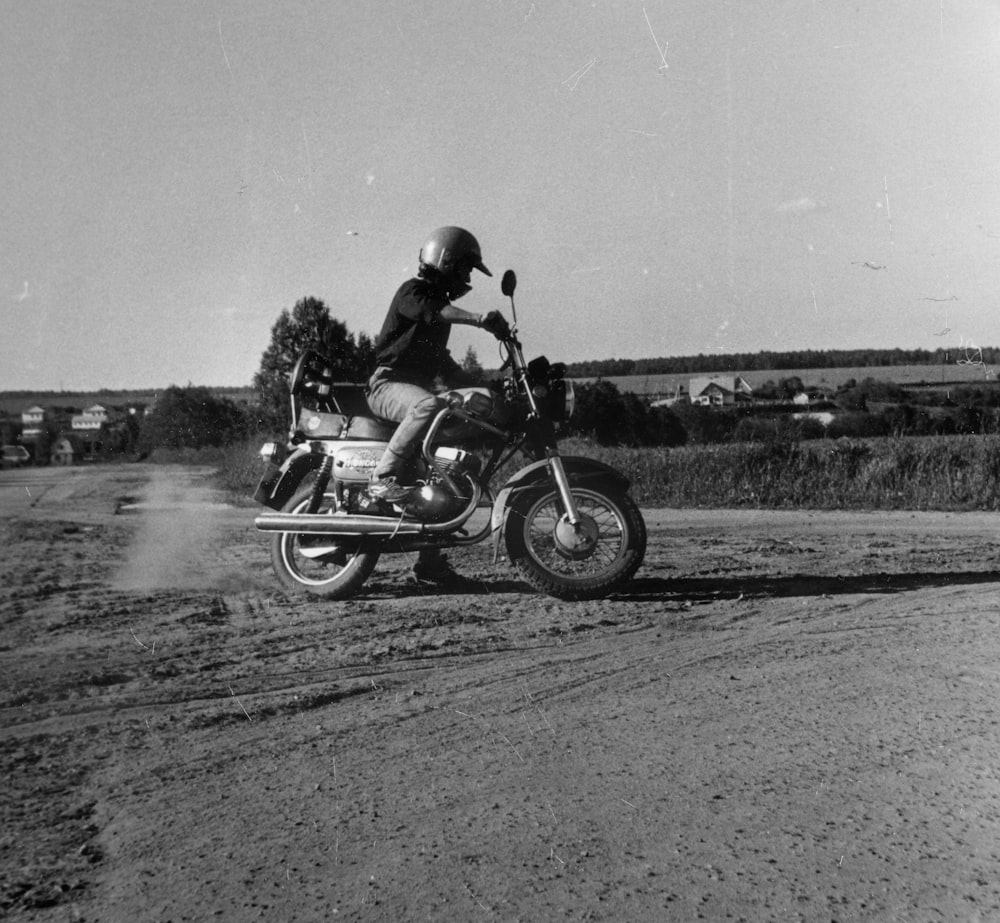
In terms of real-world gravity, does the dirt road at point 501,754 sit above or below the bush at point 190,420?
below

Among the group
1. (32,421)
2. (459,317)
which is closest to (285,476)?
(459,317)

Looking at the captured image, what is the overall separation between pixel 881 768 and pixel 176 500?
11787mm

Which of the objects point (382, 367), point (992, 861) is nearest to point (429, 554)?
point (382, 367)

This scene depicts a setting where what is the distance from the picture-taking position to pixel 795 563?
7.19 m

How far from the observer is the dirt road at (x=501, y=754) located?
87.7 inches

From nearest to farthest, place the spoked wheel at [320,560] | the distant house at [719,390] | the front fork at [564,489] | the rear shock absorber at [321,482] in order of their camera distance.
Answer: the front fork at [564,489] → the spoked wheel at [320,560] → the rear shock absorber at [321,482] → the distant house at [719,390]

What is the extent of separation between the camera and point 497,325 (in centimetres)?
566

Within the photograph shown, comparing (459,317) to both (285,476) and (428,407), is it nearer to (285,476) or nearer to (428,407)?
(428,407)

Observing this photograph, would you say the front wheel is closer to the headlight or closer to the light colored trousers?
the light colored trousers

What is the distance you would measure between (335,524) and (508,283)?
72.6 inches

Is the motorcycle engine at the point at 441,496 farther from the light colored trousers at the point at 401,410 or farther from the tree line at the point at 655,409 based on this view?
the tree line at the point at 655,409

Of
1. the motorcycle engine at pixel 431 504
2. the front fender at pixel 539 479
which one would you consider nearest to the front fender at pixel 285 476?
the motorcycle engine at pixel 431 504

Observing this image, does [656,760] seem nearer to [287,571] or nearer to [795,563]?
[287,571]

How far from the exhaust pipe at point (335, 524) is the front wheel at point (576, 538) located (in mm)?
631
